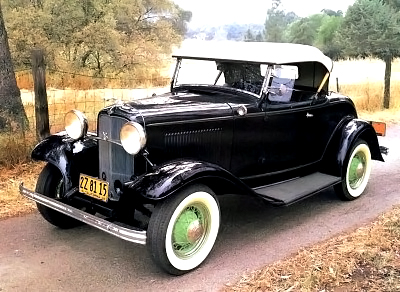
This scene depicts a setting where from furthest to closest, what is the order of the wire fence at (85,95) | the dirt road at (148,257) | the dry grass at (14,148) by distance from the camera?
1. the wire fence at (85,95)
2. the dry grass at (14,148)
3. the dirt road at (148,257)

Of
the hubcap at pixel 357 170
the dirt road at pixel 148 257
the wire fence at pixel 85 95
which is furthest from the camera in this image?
the wire fence at pixel 85 95

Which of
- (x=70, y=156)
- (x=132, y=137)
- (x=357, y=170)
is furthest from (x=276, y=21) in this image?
(x=132, y=137)

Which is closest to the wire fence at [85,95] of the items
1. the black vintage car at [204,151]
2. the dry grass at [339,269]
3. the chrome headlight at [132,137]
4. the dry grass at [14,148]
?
the dry grass at [14,148]

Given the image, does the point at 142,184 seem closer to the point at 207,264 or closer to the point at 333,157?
the point at 207,264

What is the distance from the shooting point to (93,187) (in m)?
4.09

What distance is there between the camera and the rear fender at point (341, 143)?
5512 mm

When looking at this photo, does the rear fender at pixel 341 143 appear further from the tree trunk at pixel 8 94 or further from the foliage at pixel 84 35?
the foliage at pixel 84 35

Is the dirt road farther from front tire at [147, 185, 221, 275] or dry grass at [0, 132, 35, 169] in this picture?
dry grass at [0, 132, 35, 169]

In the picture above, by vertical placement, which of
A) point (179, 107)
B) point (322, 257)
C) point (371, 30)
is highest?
point (371, 30)

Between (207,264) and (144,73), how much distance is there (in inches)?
529

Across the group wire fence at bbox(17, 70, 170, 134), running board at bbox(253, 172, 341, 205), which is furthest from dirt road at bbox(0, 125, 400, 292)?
wire fence at bbox(17, 70, 170, 134)

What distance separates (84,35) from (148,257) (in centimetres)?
1368

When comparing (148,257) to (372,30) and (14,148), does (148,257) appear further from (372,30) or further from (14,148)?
(372,30)

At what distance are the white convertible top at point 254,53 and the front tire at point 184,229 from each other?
1.60 metres
